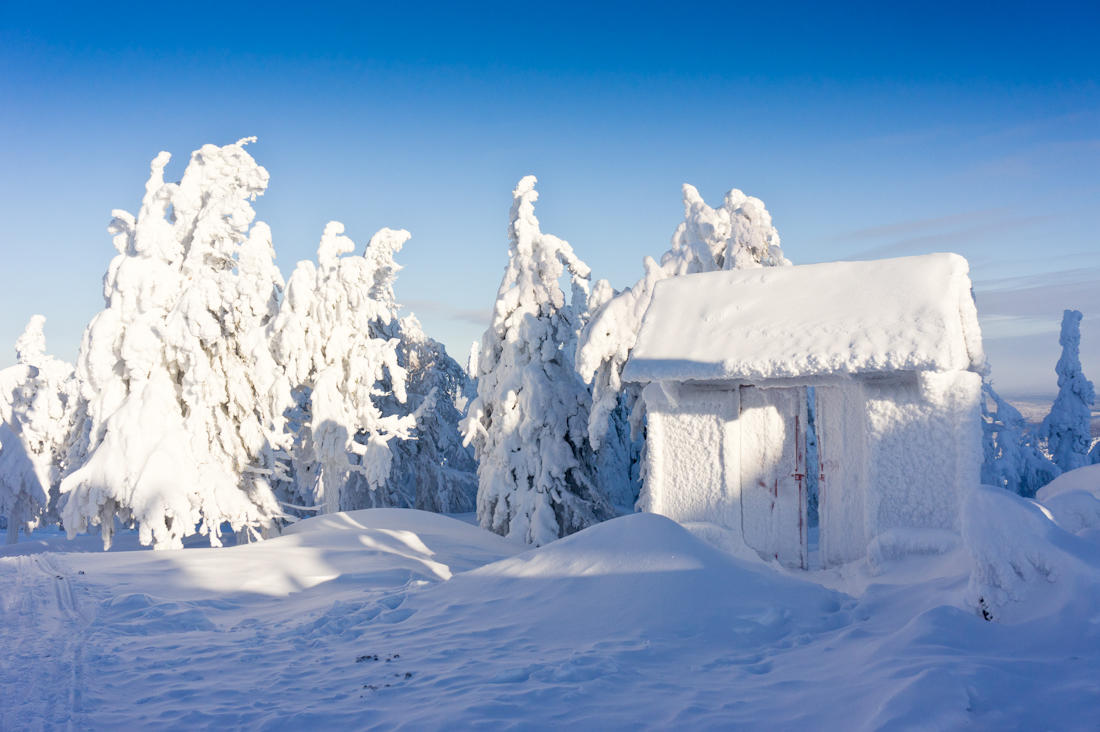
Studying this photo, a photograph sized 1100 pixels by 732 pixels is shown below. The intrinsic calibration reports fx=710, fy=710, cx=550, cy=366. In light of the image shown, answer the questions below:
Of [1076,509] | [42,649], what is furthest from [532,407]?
[1076,509]

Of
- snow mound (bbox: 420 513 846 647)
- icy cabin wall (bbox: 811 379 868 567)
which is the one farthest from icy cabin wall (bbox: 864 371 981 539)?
snow mound (bbox: 420 513 846 647)

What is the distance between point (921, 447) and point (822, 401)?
1581 millimetres

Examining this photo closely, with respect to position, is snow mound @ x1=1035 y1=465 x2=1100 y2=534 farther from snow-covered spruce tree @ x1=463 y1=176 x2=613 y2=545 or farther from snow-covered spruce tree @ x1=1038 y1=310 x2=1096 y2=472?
snow-covered spruce tree @ x1=1038 y1=310 x2=1096 y2=472

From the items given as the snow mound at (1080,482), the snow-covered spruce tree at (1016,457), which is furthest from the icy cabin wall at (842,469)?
the snow-covered spruce tree at (1016,457)

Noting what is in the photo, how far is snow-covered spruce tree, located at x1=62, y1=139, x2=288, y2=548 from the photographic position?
14.8 m

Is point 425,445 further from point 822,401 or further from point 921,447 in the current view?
point 921,447

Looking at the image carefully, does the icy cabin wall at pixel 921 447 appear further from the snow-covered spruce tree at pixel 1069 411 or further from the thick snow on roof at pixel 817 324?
the snow-covered spruce tree at pixel 1069 411

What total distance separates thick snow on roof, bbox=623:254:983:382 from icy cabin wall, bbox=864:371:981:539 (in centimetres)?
44

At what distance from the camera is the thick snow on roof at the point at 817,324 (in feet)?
29.0

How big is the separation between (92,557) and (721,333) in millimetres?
11628

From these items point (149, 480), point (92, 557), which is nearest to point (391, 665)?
point (92, 557)

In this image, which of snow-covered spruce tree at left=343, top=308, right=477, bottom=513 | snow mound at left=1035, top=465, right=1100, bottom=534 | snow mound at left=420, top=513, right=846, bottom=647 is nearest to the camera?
snow mound at left=420, top=513, right=846, bottom=647

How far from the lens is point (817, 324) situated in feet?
31.8

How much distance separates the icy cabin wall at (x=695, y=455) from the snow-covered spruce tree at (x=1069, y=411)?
24094 mm
